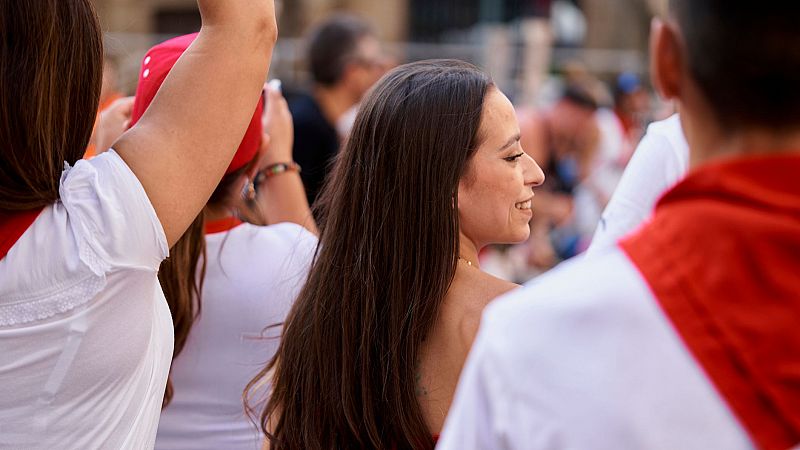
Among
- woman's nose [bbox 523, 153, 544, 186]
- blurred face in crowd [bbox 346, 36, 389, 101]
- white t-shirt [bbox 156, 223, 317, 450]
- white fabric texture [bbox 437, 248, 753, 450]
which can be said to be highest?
white fabric texture [bbox 437, 248, 753, 450]

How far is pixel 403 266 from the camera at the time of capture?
1.95 m

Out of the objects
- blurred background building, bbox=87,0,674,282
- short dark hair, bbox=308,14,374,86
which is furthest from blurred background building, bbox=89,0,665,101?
short dark hair, bbox=308,14,374,86

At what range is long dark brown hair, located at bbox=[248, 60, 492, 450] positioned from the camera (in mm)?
1903

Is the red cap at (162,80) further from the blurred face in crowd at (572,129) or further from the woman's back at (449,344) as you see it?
the blurred face in crowd at (572,129)

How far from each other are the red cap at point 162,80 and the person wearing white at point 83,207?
0.58 m

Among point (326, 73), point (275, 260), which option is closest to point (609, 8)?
point (326, 73)

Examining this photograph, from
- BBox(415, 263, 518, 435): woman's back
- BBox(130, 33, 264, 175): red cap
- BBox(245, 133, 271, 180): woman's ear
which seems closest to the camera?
BBox(415, 263, 518, 435): woman's back

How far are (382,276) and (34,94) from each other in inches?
27.9

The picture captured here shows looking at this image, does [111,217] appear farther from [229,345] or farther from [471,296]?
[229,345]

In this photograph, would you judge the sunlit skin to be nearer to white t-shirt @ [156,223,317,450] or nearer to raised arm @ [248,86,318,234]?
white t-shirt @ [156,223,317,450]

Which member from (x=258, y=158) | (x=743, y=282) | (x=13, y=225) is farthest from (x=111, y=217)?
(x=258, y=158)

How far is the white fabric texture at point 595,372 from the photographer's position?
1.01 meters

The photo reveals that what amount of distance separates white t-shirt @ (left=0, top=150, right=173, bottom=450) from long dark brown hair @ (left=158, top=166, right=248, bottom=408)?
28.9 inches

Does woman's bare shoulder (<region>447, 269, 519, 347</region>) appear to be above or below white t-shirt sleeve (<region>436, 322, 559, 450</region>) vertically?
below
